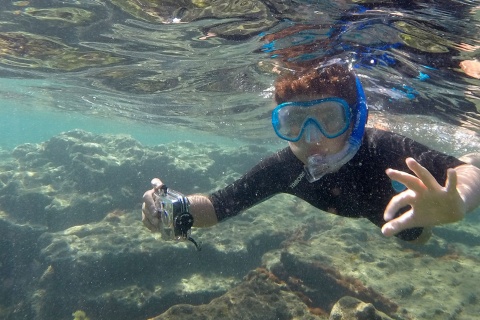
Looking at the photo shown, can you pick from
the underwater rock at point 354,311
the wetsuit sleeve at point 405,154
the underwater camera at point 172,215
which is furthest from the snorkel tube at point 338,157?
the underwater rock at point 354,311

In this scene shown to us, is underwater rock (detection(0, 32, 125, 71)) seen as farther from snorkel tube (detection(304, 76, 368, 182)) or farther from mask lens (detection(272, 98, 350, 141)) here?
snorkel tube (detection(304, 76, 368, 182))

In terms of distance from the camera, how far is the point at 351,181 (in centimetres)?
409

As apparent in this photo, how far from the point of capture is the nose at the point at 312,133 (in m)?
3.97

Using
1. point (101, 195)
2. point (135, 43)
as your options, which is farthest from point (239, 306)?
point (101, 195)

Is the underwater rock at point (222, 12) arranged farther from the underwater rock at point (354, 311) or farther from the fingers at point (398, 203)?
the underwater rock at point (354, 311)

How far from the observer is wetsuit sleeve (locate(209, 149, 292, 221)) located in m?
4.48

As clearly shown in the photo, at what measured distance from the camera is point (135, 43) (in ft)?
36.5

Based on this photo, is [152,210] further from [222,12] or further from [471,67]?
[471,67]

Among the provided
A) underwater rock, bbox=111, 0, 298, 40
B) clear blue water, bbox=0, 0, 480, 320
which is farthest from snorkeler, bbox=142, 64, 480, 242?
underwater rock, bbox=111, 0, 298, 40

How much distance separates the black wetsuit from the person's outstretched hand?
36.1 inches

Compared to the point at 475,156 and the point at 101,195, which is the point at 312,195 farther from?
the point at 101,195

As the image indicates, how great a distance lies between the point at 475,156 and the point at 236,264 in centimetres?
1000

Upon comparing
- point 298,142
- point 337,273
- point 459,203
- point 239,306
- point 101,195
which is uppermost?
point 459,203

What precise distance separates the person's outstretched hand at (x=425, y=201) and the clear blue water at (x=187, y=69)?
201 inches
